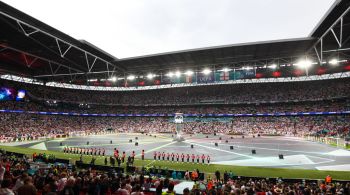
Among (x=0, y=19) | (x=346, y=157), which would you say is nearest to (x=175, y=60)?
(x=0, y=19)

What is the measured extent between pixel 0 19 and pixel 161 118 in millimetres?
59013

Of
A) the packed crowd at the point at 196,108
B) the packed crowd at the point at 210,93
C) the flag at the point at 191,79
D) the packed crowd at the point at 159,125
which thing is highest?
the packed crowd at the point at 210,93

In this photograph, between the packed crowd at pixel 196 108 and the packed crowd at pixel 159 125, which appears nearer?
the packed crowd at pixel 159 125

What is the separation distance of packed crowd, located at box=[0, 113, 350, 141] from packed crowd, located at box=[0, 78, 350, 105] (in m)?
6.20

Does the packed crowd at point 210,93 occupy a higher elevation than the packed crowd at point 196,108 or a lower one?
higher

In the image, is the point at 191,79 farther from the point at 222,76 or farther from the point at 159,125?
the point at 159,125

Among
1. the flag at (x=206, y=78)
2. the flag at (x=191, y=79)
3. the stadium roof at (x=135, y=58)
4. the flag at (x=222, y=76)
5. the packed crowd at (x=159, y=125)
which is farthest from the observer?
the packed crowd at (x=159, y=125)

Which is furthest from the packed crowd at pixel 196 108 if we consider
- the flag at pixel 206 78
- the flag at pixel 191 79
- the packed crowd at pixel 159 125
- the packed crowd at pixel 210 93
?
the flag at pixel 191 79

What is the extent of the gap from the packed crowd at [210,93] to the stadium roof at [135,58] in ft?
96.0

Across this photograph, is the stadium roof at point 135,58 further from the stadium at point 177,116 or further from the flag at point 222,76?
the flag at point 222,76

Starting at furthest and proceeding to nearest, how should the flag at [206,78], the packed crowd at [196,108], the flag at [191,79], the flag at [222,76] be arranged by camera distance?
1. the packed crowd at [196,108]
2. the flag at [191,79]
3. the flag at [206,78]
4. the flag at [222,76]

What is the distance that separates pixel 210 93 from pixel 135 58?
148ft

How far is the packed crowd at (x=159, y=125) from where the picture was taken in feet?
172

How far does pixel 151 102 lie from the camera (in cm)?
8025
